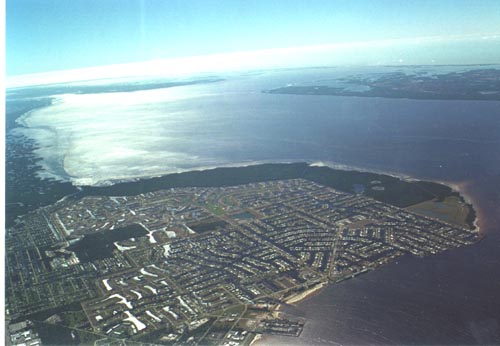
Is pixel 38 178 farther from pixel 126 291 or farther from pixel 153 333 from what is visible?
pixel 153 333

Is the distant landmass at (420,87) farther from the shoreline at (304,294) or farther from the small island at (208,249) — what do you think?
the shoreline at (304,294)

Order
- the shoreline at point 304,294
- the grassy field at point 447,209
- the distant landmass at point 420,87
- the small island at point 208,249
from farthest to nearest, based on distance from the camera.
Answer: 1. the distant landmass at point 420,87
2. the grassy field at point 447,209
3. the shoreline at point 304,294
4. the small island at point 208,249

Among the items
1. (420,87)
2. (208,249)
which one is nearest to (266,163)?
(208,249)

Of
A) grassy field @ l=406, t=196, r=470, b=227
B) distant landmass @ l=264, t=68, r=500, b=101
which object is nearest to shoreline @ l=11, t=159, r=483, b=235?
grassy field @ l=406, t=196, r=470, b=227

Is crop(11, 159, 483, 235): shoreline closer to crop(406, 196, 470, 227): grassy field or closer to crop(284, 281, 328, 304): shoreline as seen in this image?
crop(406, 196, 470, 227): grassy field

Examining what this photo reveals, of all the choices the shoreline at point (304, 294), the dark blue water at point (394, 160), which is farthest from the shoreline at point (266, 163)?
the shoreline at point (304, 294)

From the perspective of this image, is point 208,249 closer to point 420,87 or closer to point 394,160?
point 394,160
